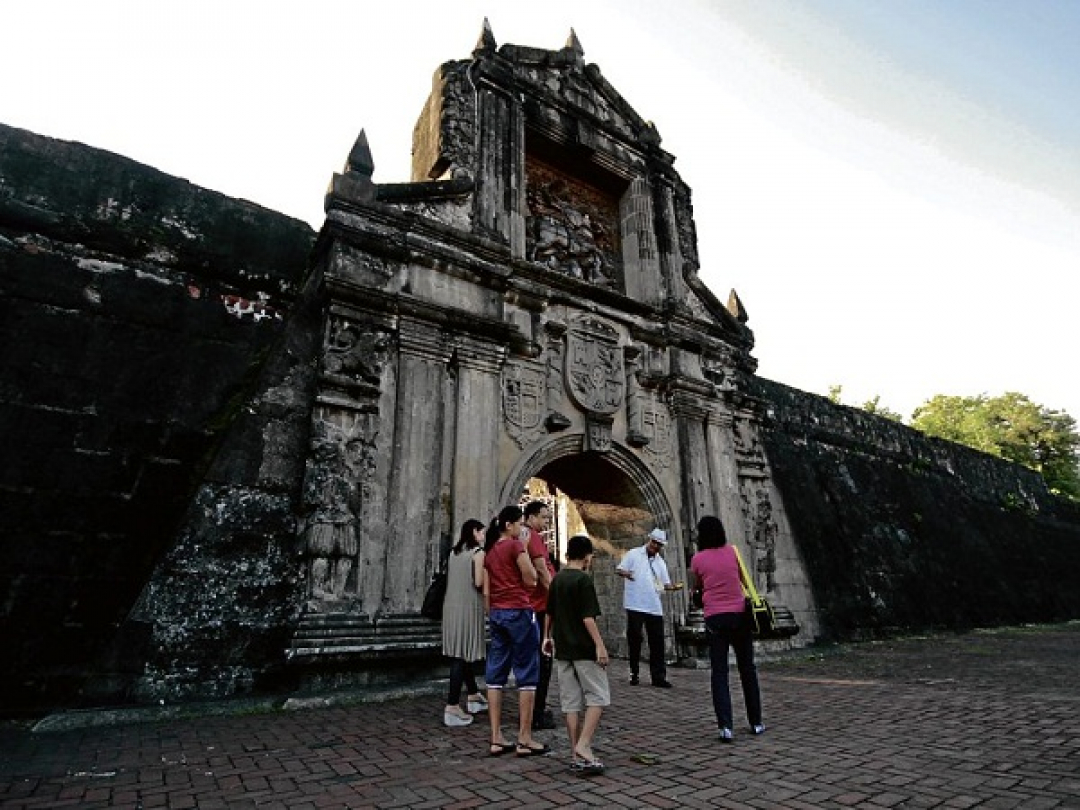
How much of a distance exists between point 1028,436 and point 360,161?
31.9 meters

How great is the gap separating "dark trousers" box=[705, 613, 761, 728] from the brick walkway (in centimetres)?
18

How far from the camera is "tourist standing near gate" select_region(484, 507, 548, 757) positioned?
3.65 m

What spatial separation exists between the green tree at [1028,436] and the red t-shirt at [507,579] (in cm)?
2828

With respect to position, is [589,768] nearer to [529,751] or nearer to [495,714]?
[529,751]

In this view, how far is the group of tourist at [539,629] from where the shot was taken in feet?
11.3

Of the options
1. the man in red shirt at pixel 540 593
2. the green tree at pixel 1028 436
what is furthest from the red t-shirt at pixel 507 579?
the green tree at pixel 1028 436

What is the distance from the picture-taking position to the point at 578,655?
3.44 metres

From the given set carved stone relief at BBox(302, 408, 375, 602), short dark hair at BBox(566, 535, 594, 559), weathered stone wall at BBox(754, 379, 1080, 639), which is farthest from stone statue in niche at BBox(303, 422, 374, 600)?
weathered stone wall at BBox(754, 379, 1080, 639)

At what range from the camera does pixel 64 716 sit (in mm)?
3959

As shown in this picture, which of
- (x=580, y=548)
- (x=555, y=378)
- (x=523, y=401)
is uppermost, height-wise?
(x=555, y=378)

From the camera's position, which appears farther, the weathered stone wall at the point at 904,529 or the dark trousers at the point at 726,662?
the weathered stone wall at the point at 904,529

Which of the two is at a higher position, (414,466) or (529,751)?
(414,466)

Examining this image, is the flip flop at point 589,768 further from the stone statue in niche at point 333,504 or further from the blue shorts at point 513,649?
the stone statue in niche at point 333,504

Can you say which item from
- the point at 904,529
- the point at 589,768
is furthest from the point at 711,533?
the point at 904,529
